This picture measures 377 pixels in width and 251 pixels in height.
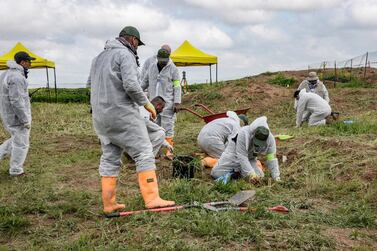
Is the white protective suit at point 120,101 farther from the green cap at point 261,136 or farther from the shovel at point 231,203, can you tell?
the green cap at point 261,136

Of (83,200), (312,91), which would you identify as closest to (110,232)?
(83,200)

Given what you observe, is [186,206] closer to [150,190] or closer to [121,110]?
[150,190]

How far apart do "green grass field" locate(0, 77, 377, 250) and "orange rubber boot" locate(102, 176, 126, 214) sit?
0.40 feet

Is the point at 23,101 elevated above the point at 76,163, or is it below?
above

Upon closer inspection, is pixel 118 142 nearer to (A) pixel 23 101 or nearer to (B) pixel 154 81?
(A) pixel 23 101

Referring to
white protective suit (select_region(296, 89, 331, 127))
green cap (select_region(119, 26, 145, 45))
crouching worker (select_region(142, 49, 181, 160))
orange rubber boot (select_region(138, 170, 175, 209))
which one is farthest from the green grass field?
green cap (select_region(119, 26, 145, 45))

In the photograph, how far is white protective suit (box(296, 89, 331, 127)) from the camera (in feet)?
33.4

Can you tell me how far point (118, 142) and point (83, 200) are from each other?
3.65ft

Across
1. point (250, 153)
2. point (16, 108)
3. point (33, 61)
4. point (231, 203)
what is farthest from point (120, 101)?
point (33, 61)

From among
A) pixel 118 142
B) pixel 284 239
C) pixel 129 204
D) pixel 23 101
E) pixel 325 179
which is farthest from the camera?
pixel 23 101

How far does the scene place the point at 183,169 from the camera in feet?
19.1

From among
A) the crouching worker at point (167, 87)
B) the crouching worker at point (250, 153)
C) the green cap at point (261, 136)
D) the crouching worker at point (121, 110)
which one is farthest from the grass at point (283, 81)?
the crouching worker at point (121, 110)

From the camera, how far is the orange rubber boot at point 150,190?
4168mm

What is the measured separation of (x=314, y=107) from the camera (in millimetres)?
10242
